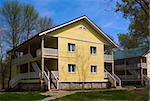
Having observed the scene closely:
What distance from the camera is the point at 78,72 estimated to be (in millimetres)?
36656

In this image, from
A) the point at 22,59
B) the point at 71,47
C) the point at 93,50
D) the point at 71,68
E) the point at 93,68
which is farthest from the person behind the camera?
the point at 22,59

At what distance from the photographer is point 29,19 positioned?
167ft

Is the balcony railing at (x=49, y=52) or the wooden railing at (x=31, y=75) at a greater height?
the balcony railing at (x=49, y=52)

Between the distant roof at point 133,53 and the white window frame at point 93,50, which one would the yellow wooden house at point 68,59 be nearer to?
the white window frame at point 93,50

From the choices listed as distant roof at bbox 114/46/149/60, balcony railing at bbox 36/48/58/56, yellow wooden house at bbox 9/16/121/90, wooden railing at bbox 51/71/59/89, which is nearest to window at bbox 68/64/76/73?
yellow wooden house at bbox 9/16/121/90

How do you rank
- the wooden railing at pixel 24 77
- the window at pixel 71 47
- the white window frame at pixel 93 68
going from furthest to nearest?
the white window frame at pixel 93 68, the window at pixel 71 47, the wooden railing at pixel 24 77

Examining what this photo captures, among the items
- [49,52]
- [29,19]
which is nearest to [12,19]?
[29,19]

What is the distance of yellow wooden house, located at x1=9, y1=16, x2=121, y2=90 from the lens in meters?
34.2

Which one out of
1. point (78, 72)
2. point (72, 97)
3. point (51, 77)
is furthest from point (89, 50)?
point (72, 97)

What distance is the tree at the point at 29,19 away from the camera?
165ft

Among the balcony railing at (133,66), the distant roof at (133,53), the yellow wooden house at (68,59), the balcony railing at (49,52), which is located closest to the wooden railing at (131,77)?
the balcony railing at (133,66)

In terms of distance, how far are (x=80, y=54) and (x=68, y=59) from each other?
7.20 ft

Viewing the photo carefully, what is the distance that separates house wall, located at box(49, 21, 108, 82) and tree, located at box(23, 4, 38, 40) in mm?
14986

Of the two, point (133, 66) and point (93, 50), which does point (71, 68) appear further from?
point (133, 66)
